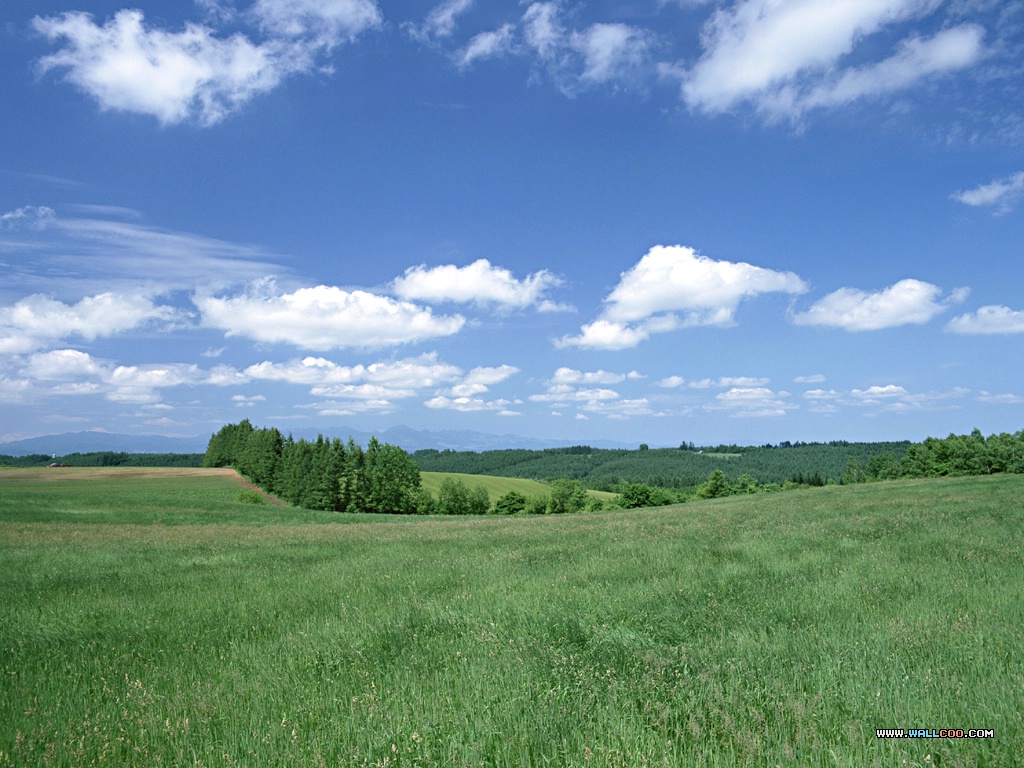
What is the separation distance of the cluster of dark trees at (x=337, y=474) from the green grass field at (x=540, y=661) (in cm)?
6680

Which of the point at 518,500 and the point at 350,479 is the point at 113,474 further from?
the point at 518,500

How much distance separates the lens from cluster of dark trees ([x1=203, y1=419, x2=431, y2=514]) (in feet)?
257

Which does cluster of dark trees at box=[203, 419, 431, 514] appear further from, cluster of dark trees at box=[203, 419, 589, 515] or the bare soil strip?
the bare soil strip

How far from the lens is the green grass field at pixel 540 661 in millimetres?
4168

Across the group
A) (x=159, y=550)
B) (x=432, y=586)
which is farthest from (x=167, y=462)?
(x=432, y=586)

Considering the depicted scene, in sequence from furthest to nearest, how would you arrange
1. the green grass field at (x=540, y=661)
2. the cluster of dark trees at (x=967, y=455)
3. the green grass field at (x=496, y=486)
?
the green grass field at (x=496, y=486) → the cluster of dark trees at (x=967, y=455) → the green grass field at (x=540, y=661)

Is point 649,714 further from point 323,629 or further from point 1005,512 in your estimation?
point 1005,512

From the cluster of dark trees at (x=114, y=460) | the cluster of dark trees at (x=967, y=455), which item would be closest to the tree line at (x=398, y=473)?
the cluster of dark trees at (x=967, y=455)

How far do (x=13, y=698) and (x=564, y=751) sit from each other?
5.61 metres

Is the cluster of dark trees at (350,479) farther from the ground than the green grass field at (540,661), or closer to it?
closer to it

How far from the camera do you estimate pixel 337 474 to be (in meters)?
78.8

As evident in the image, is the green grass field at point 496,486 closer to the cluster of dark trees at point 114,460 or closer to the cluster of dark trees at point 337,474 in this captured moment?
the cluster of dark trees at point 337,474

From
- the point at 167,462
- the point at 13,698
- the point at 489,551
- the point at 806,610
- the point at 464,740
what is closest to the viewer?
the point at 464,740

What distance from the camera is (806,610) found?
7.34m
